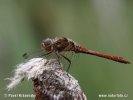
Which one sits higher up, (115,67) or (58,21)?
(58,21)

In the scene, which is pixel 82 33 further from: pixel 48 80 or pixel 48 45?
pixel 48 80

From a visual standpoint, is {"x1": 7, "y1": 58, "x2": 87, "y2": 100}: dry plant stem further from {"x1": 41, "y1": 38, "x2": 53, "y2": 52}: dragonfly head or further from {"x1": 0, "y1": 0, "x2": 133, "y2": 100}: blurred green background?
{"x1": 0, "y1": 0, "x2": 133, "y2": 100}: blurred green background

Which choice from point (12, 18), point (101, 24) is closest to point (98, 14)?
point (101, 24)

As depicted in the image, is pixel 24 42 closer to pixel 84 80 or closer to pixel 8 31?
pixel 8 31

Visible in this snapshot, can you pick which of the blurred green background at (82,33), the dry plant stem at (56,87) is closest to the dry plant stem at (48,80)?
the dry plant stem at (56,87)

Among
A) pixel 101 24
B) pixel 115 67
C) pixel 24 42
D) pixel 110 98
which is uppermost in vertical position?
pixel 101 24

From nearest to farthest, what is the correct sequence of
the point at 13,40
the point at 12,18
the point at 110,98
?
the point at 110,98 → the point at 13,40 → the point at 12,18

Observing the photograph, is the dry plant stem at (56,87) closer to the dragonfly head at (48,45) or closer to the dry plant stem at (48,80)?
the dry plant stem at (48,80)

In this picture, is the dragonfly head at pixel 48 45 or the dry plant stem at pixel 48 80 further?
the dragonfly head at pixel 48 45
